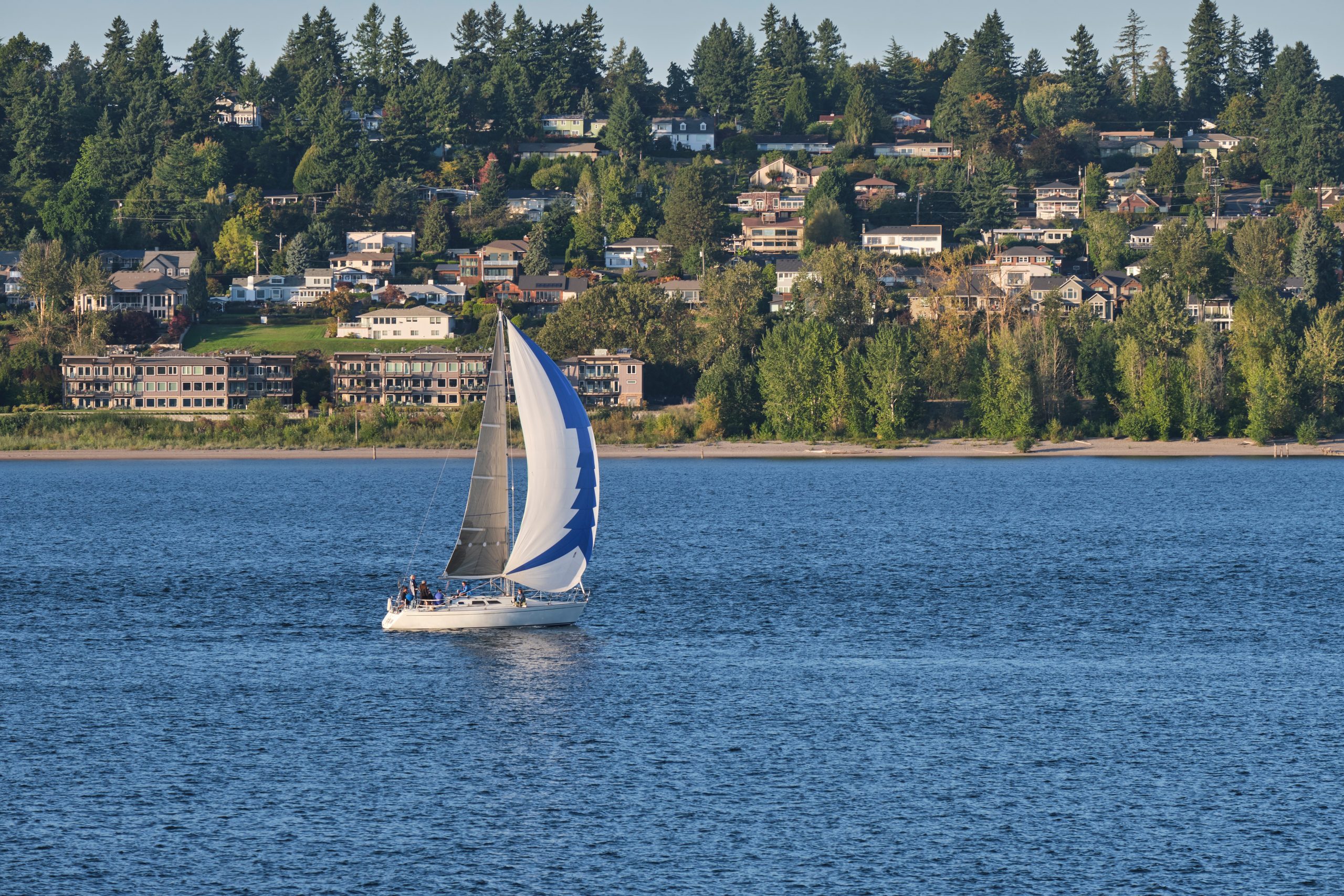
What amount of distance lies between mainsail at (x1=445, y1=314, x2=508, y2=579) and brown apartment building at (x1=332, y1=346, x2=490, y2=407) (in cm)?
9081

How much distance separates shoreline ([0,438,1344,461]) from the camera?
124 metres

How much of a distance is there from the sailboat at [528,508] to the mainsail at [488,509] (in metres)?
0.02

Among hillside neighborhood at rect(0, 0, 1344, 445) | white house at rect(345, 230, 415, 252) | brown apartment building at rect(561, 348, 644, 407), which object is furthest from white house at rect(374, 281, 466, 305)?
brown apartment building at rect(561, 348, 644, 407)

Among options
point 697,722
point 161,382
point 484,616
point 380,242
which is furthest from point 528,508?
point 380,242

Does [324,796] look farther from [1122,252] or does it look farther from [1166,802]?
[1122,252]

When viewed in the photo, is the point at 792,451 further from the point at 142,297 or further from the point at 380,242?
the point at 380,242

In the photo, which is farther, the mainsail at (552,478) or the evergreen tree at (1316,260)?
the evergreen tree at (1316,260)

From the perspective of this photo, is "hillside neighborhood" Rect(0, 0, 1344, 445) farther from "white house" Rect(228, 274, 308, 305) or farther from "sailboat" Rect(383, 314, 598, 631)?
"sailboat" Rect(383, 314, 598, 631)

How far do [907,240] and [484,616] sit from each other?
15325 cm

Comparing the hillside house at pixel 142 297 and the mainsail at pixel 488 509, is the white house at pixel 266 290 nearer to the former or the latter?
the hillside house at pixel 142 297

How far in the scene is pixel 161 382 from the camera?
140 m

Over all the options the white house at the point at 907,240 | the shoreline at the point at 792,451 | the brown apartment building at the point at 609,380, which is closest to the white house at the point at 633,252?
the white house at the point at 907,240

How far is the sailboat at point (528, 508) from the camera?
49.6 m

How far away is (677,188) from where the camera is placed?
194375 mm
